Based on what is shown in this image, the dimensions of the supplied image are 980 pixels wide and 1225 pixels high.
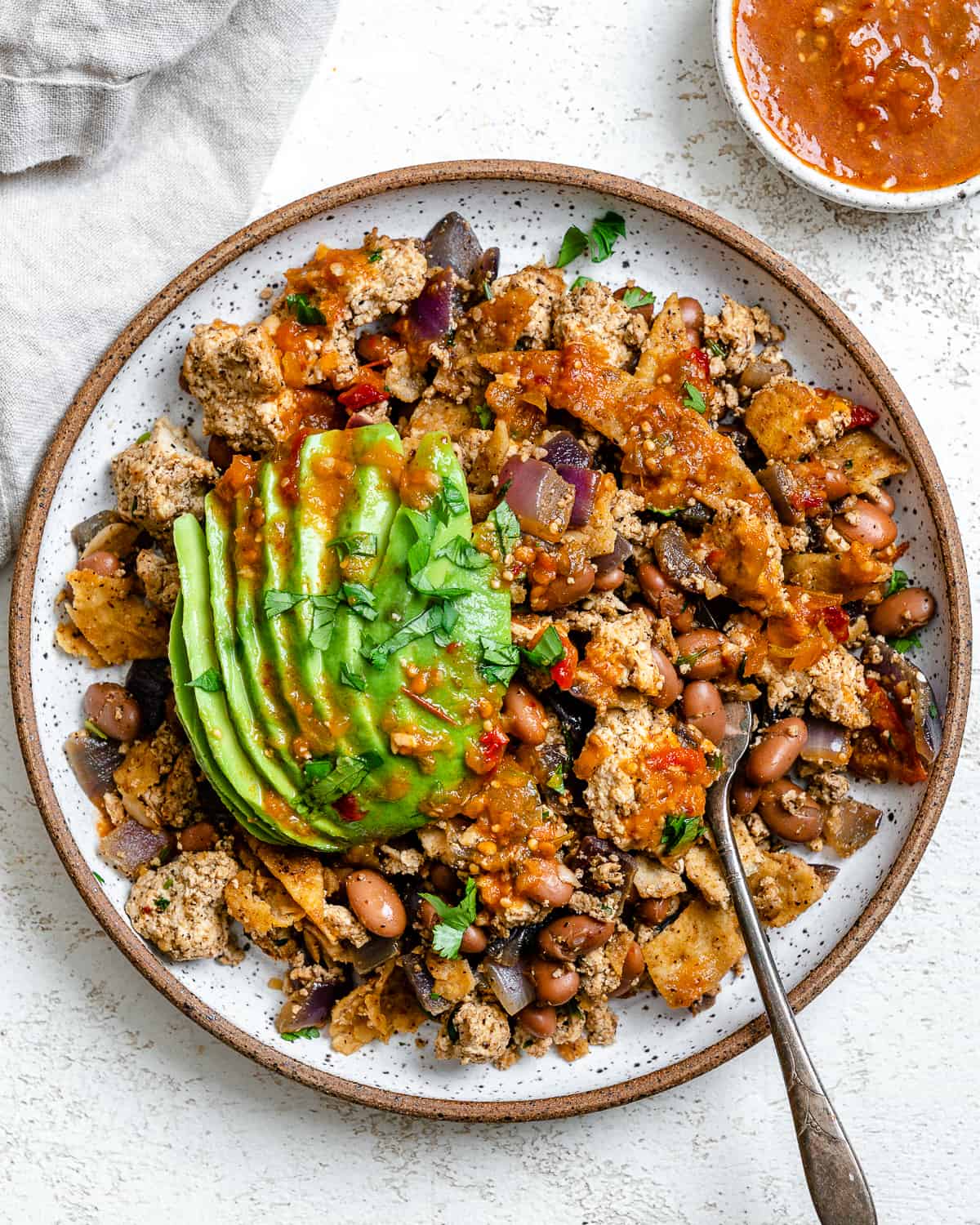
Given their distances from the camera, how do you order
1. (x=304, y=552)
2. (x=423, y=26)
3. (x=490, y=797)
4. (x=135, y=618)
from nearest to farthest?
1. (x=304, y=552)
2. (x=490, y=797)
3. (x=135, y=618)
4. (x=423, y=26)

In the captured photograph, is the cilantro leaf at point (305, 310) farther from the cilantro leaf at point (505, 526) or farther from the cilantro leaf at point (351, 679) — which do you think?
the cilantro leaf at point (351, 679)

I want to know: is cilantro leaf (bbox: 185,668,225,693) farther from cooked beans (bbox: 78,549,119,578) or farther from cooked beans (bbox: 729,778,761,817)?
cooked beans (bbox: 729,778,761,817)

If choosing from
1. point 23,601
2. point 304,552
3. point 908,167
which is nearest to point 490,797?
point 304,552

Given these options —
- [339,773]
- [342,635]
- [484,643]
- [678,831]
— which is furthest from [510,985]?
[342,635]

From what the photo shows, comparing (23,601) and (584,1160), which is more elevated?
(23,601)

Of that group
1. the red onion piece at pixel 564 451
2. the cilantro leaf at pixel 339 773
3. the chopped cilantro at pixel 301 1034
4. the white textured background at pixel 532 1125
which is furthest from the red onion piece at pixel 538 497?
the chopped cilantro at pixel 301 1034

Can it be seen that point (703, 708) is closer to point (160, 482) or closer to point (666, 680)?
point (666, 680)

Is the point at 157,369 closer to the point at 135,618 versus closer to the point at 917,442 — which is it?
the point at 135,618
